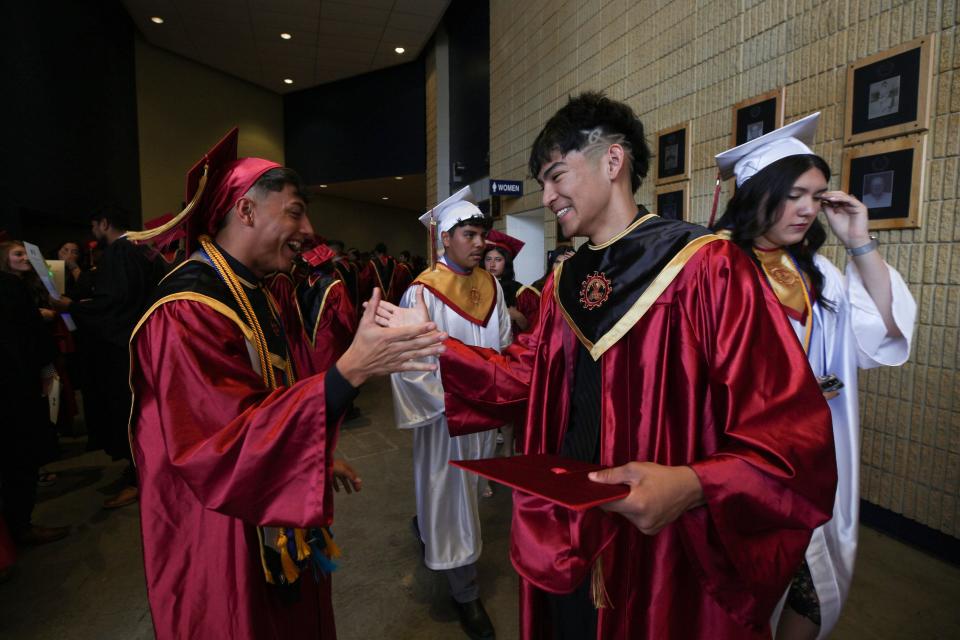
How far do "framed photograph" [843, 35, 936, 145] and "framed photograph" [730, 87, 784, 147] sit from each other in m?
0.46

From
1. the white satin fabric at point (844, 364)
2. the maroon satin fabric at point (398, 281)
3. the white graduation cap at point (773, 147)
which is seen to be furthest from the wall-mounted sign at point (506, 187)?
the white satin fabric at point (844, 364)

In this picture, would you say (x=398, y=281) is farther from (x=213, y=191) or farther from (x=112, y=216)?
(x=213, y=191)

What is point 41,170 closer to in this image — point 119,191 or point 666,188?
point 119,191

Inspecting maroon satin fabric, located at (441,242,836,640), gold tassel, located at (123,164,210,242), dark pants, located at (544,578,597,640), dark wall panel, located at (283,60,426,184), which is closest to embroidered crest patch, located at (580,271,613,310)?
maroon satin fabric, located at (441,242,836,640)

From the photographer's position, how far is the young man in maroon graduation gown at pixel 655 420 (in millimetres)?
932

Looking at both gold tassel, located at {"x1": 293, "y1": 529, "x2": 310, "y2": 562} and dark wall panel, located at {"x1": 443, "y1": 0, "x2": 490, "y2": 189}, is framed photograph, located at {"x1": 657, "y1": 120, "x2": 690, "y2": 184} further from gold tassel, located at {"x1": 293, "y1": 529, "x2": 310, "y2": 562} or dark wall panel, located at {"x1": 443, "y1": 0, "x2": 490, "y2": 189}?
dark wall panel, located at {"x1": 443, "y1": 0, "x2": 490, "y2": 189}

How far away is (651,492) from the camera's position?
0.86 meters

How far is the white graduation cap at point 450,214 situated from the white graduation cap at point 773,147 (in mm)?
1302

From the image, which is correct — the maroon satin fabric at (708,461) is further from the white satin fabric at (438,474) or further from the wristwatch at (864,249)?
the white satin fabric at (438,474)

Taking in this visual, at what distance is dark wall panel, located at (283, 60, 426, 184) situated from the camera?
13.0 metres

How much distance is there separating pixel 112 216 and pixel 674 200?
4859 mm

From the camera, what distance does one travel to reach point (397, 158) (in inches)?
527

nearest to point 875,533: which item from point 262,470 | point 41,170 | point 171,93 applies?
point 262,470

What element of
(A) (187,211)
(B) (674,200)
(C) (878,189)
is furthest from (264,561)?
(B) (674,200)
